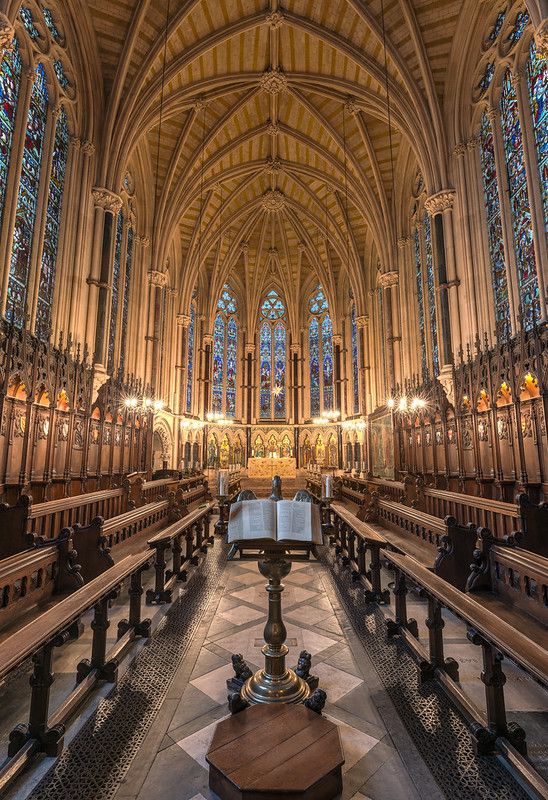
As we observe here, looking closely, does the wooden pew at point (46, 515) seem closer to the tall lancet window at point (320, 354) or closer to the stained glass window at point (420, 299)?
the stained glass window at point (420, 299)

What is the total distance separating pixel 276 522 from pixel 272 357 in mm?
26959

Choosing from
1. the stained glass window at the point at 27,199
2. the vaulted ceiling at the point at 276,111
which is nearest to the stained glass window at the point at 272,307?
the vaulted ceiling at the point at 276,111

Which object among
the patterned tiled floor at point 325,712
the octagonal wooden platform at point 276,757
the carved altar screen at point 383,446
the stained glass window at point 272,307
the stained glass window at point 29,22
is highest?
the stained glass window at point 272,307

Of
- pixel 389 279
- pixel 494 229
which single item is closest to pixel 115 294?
pixel 389 279

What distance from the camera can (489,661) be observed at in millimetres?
2275

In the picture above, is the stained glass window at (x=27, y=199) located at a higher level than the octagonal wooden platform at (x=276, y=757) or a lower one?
higher

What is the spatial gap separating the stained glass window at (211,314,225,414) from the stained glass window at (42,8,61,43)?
1757 cm

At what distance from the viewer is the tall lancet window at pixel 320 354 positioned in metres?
28.0

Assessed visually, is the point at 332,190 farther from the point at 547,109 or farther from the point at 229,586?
the point at 229,586

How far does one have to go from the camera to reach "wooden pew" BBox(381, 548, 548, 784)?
195 cm

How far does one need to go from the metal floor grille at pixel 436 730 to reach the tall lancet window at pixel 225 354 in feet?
80.5

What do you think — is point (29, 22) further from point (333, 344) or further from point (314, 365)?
point (314, 365)

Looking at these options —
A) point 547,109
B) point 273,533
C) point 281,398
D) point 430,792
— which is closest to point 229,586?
point 273,533

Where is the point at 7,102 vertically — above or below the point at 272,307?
below
